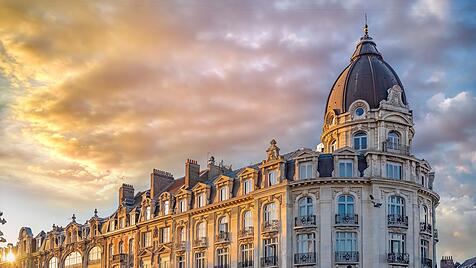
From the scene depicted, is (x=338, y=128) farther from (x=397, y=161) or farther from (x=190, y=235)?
(x=190, y=235)

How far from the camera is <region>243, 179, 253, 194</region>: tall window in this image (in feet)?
224

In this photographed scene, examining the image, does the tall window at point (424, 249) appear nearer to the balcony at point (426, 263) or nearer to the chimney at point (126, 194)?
the balcony at point (426, 263)

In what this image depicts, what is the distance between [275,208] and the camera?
6550cm

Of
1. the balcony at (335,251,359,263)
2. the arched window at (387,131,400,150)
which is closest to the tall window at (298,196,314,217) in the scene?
the balcony at (335,251,359,263)

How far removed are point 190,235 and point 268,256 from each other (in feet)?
37.3

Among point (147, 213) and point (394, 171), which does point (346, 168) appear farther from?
point (147, 213)

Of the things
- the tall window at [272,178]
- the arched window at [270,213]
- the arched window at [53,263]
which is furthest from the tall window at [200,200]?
the arched window at [53,263]

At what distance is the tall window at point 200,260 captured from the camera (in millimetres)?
72312

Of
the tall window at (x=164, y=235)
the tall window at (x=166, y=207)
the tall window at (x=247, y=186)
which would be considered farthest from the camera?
the tall window at (x=166, y=207)

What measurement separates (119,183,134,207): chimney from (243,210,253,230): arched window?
22.3 meters

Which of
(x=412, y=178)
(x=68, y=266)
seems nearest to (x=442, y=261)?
(x=412, y=178)

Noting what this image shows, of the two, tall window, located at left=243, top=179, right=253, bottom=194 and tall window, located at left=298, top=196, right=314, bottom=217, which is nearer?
tall window, located at left=298, top=196, right=314, bottom=217

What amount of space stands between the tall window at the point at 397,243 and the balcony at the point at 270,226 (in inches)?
361

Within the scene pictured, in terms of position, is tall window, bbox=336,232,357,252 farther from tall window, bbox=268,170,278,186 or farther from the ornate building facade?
tall window, bbox=268,170,278,186
